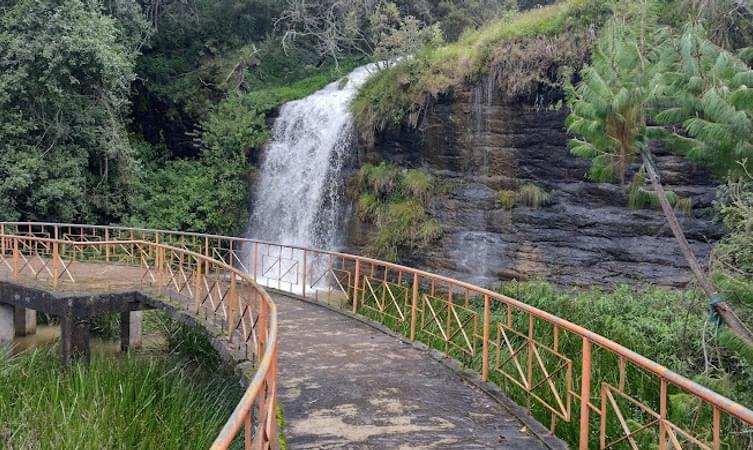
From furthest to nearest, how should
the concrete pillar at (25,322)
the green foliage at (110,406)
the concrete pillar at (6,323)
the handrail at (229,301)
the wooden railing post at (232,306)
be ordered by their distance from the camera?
the concrete pillar at (25,322), the concrete pillar at (6,323), the wooden railing post at (232,306), the green foliage at (110,406), the handrail at (229,301)

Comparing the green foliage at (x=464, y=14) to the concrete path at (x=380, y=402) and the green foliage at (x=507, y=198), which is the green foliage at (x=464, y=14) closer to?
the green foliage at (x=507, y=198)

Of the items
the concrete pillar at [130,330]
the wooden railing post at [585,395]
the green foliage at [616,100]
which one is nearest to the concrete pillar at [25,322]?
the concrete pillar at [130,330]

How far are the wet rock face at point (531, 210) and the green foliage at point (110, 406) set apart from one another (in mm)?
7401

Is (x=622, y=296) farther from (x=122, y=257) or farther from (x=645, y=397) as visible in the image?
(x=122, y=257)

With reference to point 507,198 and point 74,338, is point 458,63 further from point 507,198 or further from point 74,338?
point 74,338

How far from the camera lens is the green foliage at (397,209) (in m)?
14.8

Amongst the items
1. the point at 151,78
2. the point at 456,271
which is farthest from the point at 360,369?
the point at 151,78

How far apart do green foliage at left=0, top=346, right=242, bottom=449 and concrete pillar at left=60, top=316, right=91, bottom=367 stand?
27cm

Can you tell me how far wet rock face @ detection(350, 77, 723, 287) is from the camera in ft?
40.6

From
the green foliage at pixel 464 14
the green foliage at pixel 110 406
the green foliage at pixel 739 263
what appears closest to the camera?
the green foliage at pixel 739 263

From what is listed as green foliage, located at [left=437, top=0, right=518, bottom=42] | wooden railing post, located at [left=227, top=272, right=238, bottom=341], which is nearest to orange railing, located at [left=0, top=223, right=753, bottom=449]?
wooden railing post, located at [left=227, top=272, right=238, bottom=341]

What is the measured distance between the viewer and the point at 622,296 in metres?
11.3

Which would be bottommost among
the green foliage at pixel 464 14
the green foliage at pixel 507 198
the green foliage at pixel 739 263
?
the green foliage at pixel 739 263

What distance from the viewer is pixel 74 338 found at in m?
9.02
